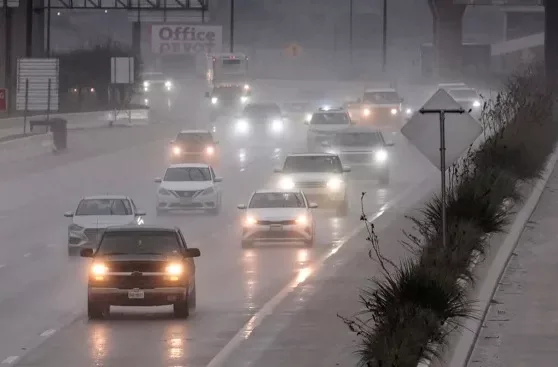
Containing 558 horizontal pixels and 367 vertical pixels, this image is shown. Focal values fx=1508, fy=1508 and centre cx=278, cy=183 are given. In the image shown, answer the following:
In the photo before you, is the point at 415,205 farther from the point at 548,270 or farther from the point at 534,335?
the point at 534,335

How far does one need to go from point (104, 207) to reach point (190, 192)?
9220mm

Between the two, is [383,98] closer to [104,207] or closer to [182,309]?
[104,207]

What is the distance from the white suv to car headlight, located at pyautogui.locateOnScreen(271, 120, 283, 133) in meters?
34.1

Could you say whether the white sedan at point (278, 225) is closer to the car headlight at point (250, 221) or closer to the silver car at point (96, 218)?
the car headlight at point (250, 221)

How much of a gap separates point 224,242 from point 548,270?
16323 mm

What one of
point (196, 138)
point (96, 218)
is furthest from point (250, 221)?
point (196, 138)

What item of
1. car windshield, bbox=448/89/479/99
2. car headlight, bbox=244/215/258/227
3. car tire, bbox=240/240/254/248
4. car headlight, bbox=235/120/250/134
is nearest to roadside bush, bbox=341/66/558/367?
car headlight, bbox=244/215/258/227

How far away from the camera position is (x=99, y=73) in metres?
125

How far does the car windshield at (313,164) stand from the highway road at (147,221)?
4.41ft

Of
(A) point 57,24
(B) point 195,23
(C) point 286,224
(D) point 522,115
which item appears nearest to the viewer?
(C) point 286,224

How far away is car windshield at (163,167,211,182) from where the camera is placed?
45.6 metres

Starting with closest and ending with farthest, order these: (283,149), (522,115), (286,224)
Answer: (286,224), (522,115), (283,149)

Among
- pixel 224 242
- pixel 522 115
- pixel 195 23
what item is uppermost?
pixel 195 23

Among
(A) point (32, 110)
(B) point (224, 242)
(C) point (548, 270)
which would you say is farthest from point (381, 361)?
(A) point (32, 110)
